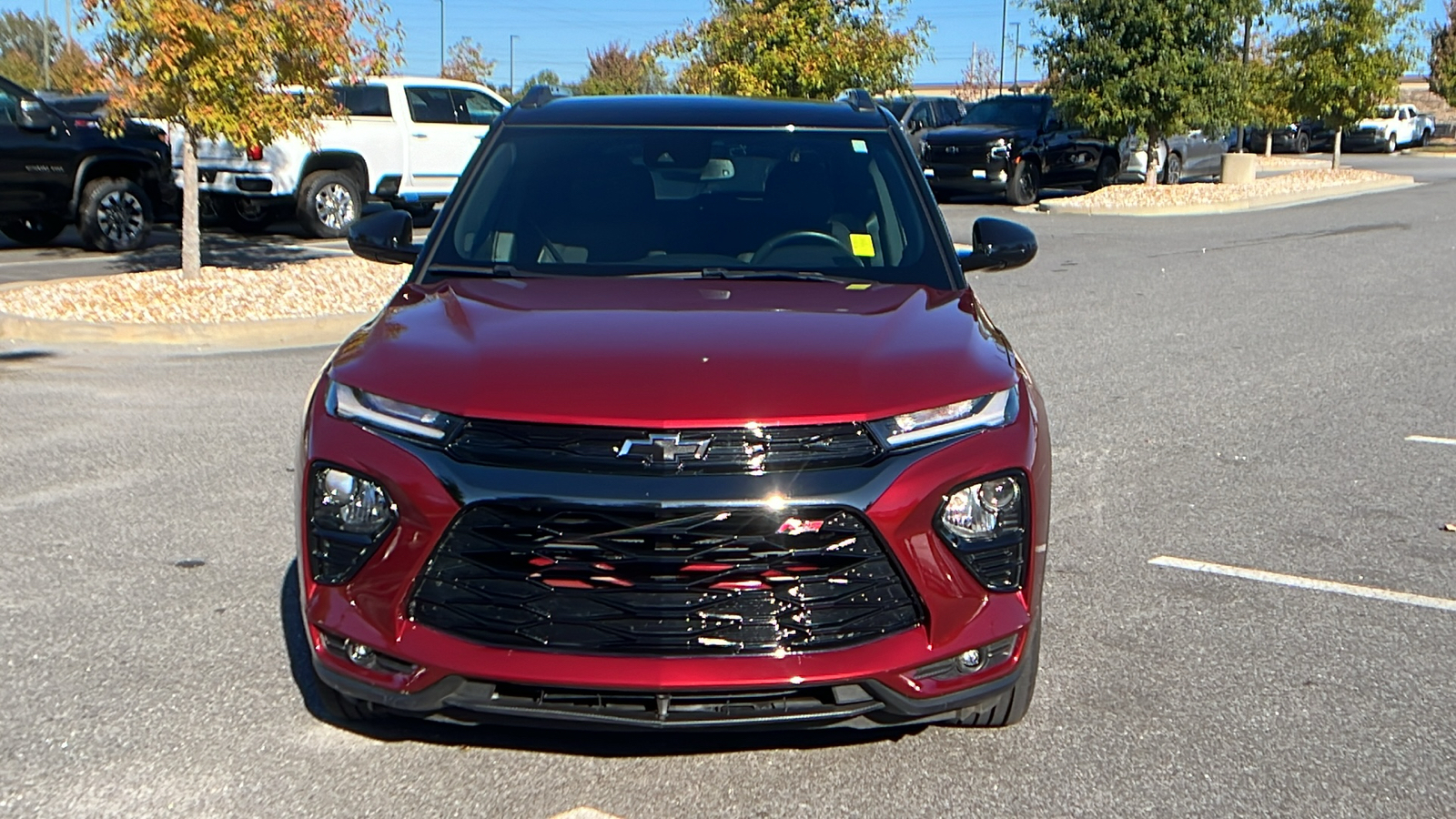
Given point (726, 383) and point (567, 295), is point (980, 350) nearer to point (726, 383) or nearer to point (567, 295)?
point (726, 383)

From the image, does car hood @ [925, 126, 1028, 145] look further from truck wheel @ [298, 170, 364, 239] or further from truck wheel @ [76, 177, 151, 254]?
truck wheel @ [76, 177, 151, 254]

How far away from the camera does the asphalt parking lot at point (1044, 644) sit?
3588 millimetres

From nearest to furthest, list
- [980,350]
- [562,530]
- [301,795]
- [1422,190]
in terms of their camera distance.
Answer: [562,530] < [301,795] < [980,350] < [1422,190]

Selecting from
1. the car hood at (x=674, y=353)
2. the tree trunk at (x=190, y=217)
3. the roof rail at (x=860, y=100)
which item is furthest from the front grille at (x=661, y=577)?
the tree trunk at (x=190, y=217)

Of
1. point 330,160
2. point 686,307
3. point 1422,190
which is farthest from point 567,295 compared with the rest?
point 1422,190

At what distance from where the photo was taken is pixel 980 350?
12.4ft

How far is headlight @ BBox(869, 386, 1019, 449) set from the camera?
11.0 ft

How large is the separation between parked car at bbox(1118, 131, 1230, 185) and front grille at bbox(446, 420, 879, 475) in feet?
81.7

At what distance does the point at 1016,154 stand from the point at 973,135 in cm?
77

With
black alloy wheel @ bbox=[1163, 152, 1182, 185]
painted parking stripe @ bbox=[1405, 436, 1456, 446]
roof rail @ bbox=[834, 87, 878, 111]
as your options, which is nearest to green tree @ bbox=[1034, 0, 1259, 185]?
black alloy wheel @ bbox=[1163, 152, 1182, 185]

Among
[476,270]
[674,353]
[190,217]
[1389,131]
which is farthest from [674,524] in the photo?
[1389,131]

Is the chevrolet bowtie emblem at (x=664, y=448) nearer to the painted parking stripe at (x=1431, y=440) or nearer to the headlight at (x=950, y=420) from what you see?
the headlight at (x=950, y=420)

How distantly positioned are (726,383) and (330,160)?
14660mm

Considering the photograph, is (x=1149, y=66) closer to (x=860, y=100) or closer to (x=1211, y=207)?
(x=1211, y=207)
